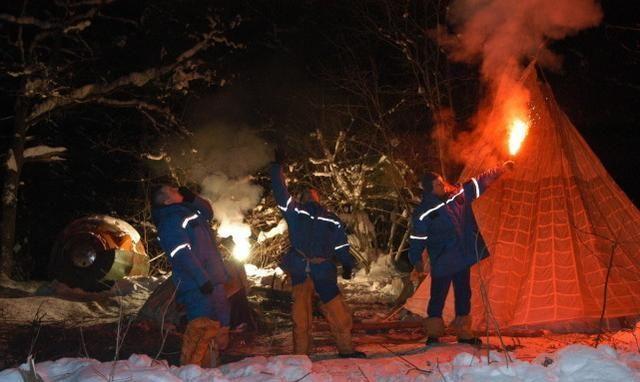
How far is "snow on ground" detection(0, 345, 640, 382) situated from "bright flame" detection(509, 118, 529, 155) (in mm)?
3521

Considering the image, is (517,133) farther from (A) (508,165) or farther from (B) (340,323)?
(B) (340,323)

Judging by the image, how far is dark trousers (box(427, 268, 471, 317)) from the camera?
6070 millimetres

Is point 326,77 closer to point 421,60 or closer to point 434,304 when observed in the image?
point 421,60

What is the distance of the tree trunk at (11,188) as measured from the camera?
13.6 m

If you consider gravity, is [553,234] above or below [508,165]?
below

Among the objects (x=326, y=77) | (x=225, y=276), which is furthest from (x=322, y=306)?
(x=326, y=77)

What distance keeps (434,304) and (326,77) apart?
9.69 meters

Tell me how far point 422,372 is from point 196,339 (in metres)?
1.73

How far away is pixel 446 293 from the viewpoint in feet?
20.0

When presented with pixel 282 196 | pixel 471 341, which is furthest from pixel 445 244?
pixel 282 196

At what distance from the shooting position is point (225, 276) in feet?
16.7

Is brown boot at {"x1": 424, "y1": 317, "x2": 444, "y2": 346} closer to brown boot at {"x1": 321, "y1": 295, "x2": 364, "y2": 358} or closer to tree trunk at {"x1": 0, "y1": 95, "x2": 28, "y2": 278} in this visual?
brown boot at {"x1": 321, "y1": 295, "x2": 364, "y2": 358}

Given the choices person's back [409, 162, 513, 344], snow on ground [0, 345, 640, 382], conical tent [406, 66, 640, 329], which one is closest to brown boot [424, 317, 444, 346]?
person's back [409, 162, 513, 344]

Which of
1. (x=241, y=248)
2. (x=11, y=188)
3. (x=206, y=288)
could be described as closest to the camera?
(x=206, y=288)
